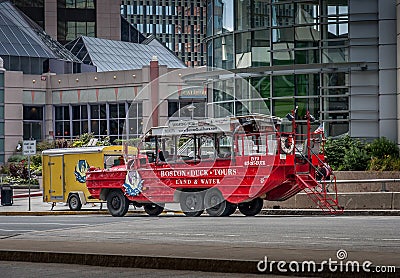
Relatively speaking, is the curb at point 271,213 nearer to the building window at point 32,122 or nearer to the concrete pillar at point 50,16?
the building window at point 32,122

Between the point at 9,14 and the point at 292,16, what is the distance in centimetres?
5214

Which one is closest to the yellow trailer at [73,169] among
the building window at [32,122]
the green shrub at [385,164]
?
the green shrub at [385,164]

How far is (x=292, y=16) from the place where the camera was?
127 ft

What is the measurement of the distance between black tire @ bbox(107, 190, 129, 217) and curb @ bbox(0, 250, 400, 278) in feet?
53.4

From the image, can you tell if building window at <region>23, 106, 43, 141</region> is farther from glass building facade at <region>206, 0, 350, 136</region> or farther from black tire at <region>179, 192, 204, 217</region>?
black tire at <region>179, 192, 204, 217</region>

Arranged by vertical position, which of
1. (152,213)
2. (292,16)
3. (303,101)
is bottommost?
(152,213)

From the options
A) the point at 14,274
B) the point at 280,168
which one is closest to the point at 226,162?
the point at 280,168

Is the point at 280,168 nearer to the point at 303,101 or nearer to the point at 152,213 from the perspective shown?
the point at 152,213

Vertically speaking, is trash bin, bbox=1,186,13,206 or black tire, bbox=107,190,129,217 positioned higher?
black tire, bbox=107,190,129,217

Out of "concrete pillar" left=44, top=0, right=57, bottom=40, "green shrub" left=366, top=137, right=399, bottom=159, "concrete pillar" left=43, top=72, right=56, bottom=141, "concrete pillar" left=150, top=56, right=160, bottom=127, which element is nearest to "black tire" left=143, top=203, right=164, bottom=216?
"green shrub" left=366, top=137, right=399, bottom=159

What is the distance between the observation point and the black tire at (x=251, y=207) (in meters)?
29.3

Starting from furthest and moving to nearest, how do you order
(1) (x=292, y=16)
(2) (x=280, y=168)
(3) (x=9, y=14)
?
(3) (x=9, y=14)
(1) (x=292, y=16)
(2) (x=280, y=168)

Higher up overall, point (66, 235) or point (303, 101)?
point (303, 101)

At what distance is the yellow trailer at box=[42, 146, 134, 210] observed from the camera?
3862 cm
